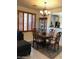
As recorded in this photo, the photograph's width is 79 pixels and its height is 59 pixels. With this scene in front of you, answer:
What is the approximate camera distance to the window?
646 centimetres

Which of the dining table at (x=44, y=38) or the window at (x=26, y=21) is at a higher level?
the window at (x=26, y=21)

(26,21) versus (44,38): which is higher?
(26,21)

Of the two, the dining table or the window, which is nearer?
the dining table

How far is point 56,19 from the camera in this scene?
389 inches

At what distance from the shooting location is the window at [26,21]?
21.2 ft

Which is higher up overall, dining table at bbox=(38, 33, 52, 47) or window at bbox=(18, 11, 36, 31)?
window at bbox=(18, 11, 36, 31)

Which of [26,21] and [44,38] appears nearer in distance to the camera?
[44,38]

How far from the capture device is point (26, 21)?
6855mm

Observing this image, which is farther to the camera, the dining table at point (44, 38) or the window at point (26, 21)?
the window at point (26, 21)
